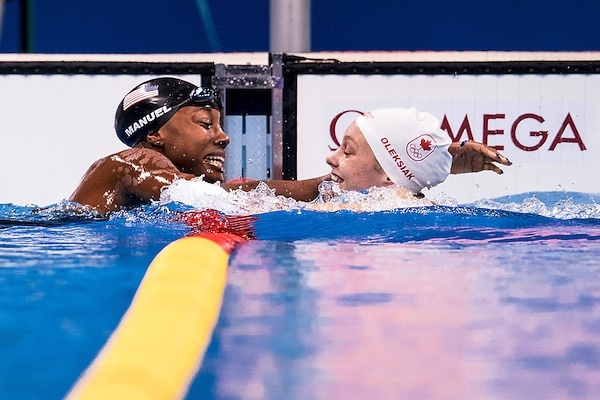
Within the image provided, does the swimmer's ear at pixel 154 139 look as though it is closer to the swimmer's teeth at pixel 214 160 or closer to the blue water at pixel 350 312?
the swimmer's teeth at pixel 214 160

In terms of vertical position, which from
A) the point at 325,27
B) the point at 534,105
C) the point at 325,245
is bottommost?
the point at 325,245

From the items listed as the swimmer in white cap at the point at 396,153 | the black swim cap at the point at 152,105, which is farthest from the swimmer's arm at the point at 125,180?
the swimmer in white cap at the point at 396,153

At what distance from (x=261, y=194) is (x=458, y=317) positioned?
8.00 ft

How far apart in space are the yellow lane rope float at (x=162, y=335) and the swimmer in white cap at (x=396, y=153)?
1.57m

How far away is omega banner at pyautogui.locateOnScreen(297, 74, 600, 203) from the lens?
5.79 meters

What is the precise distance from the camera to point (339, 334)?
4.99 feet

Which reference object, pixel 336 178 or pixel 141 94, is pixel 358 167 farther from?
pixel 141 94

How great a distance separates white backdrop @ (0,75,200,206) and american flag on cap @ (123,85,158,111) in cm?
156

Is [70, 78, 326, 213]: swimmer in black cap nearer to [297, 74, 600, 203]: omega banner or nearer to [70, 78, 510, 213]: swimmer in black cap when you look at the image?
[70, 78, 510, 213]: swimmer in black cap

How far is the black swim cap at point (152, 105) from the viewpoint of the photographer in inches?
170

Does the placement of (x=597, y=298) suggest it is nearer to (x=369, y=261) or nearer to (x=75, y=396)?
(x=369, y=261)

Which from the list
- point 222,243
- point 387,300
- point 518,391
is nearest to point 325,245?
point 222,243

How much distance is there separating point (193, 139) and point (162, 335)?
9.89 ft

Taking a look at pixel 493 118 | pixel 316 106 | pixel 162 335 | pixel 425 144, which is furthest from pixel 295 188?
pixel 162 335
